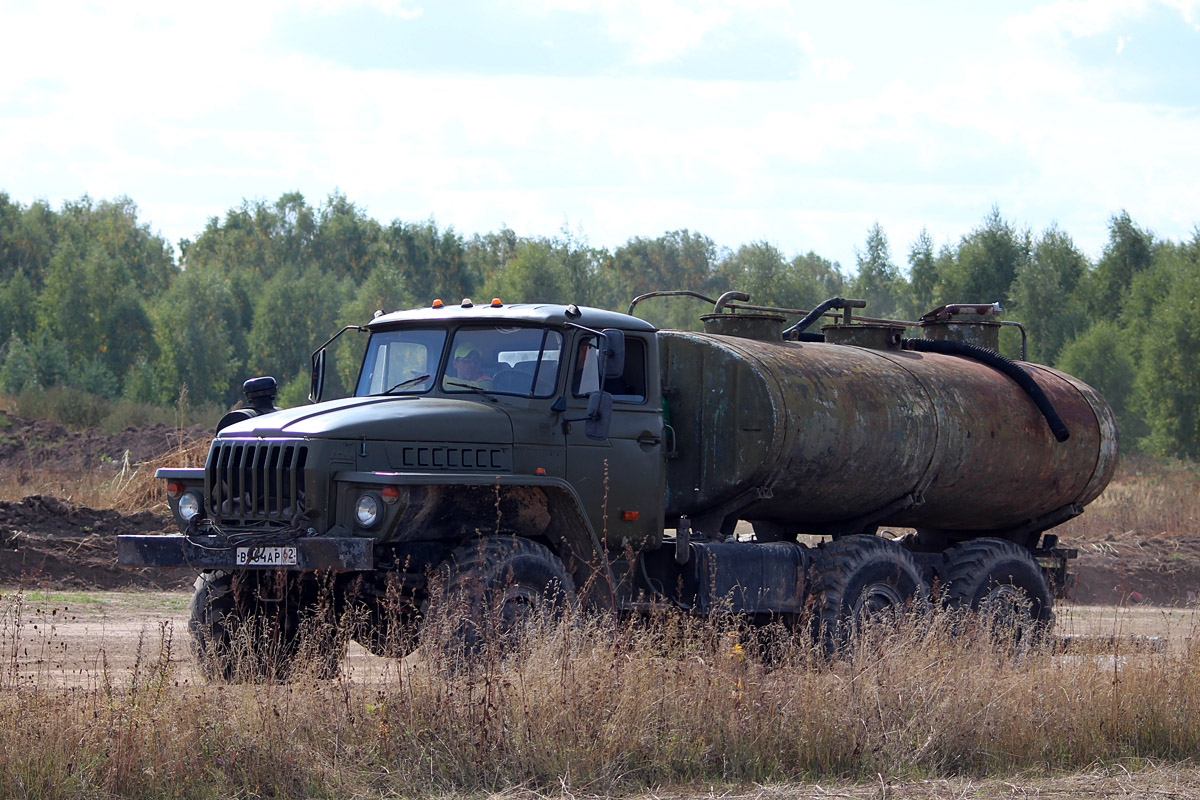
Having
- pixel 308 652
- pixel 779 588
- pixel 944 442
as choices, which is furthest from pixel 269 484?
pixel 944 442

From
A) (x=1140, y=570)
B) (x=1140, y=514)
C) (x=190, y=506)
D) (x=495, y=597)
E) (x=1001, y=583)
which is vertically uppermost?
(x=190, y=506)

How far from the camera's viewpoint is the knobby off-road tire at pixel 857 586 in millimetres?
11219

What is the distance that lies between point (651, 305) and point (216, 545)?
6031 centimetres

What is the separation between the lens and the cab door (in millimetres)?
9953

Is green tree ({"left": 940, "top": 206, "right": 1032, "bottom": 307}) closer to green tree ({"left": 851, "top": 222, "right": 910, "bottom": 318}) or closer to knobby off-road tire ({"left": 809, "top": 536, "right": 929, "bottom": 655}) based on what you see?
green tree ({"left": 851, "top": 222, "right": 910, "bottom": 318})

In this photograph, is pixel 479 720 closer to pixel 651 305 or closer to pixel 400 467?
pixel 400 467

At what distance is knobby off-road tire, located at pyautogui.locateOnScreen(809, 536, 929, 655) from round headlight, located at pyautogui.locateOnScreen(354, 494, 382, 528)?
12.7 feet

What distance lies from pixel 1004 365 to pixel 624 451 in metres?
5.10

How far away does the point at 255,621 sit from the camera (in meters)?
9.51

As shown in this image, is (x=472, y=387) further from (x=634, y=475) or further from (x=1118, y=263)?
(x=1118, y=263)

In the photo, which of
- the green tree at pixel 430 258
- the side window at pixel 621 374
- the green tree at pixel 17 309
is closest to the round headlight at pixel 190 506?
the side window at pixel 621 374

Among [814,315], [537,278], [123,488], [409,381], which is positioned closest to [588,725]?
[409,381]

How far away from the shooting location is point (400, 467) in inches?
352

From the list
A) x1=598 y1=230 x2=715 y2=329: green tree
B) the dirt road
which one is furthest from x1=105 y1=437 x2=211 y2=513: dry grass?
x1=598 y1=230 x2=715 y2=329: green tree
